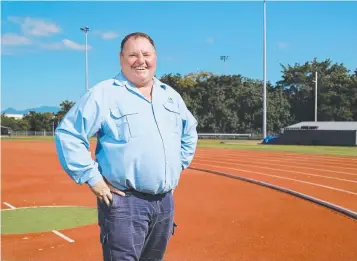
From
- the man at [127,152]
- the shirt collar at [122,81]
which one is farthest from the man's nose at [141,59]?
the shirt collar at [122,81]

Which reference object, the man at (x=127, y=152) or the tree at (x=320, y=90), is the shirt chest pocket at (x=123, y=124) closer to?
the man at (x=127, y=152)

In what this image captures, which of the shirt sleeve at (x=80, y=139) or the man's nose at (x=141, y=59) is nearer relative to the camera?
the shirt sleeve at (x=80, y=139)

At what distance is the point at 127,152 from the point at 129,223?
42 cm

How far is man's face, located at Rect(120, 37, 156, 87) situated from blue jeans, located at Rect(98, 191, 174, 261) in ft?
2.34

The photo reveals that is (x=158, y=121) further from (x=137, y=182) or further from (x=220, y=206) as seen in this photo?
(x=220, y=206)

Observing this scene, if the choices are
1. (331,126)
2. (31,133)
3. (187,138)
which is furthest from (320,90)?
(187,138)

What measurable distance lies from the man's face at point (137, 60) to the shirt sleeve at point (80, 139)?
0.92 feet

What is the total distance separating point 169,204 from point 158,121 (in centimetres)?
54

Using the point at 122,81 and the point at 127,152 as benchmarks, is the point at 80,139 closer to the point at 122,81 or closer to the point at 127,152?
the point at 127,152

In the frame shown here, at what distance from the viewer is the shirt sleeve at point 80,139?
99.4 inches

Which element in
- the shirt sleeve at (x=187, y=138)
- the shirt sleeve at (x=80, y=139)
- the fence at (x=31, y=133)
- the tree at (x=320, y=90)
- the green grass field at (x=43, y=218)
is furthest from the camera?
the fence at (x=31, y=133)

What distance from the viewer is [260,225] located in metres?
6.95

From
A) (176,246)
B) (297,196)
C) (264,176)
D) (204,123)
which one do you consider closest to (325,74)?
(204,123)

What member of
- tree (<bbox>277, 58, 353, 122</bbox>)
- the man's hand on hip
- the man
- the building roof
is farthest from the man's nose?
tree (<bbox>277, 58, 353, 122</bbox>)
